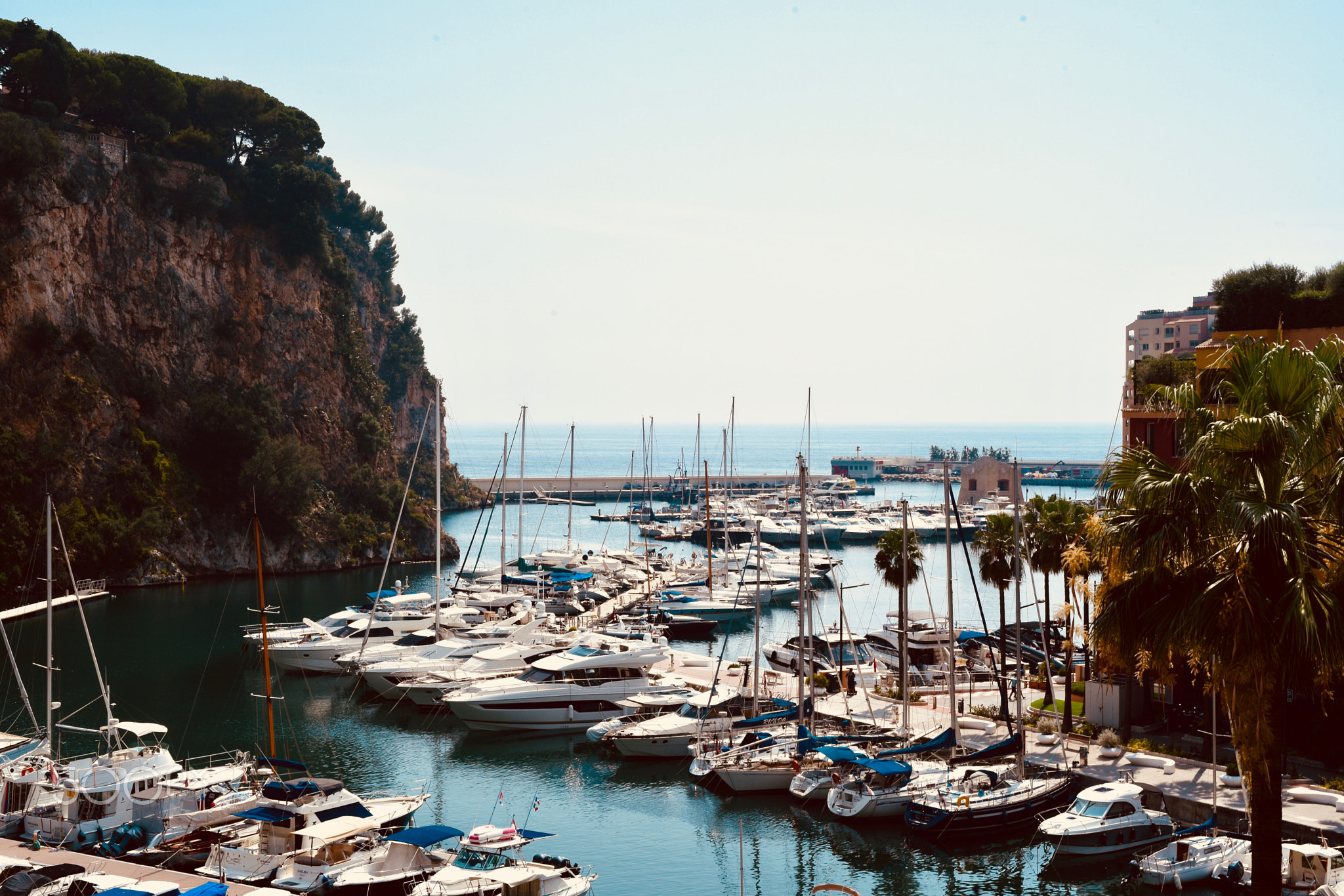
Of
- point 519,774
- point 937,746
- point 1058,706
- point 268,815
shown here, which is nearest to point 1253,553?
point 268,815

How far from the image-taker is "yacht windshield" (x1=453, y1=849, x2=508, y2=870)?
26219 millimetres

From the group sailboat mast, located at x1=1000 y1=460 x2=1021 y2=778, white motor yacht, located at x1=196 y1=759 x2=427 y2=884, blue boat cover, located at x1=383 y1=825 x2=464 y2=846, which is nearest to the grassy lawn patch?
sailboat mast, located at x1=1000 y1=460 x2=1021 y2=778

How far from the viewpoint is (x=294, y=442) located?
89.3 m

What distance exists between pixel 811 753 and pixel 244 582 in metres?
59.9

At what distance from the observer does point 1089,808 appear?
28719mm

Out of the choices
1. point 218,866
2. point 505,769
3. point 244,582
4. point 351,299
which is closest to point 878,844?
point 505,769

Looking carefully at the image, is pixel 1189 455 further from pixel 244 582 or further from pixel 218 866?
pixel 244 582

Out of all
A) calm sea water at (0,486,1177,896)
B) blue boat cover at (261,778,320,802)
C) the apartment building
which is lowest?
calm sea water at (0,486,1177,896)

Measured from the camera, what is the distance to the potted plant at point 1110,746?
33.4m

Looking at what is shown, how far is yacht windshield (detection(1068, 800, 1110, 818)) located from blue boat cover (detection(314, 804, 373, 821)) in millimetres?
19160

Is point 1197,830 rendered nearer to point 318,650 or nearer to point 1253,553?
point 1253,553

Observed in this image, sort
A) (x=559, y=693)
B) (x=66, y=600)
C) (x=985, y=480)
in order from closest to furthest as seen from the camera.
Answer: (x=559, y=693) → (x=66, y=600) → (x=985, y=480)

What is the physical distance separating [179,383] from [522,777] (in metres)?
63.4

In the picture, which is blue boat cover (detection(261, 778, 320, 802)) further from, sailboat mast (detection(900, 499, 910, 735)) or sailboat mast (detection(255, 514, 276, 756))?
sailboat mast (detection(900, 499, 910, 735))
